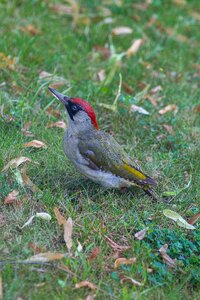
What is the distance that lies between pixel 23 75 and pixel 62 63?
635mm

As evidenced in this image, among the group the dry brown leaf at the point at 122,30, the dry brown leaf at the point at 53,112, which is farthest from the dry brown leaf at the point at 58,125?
the dry brown leaf at the point at 122,30

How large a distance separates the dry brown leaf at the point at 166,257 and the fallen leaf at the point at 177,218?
321mm

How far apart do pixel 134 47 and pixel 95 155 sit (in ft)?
9.56

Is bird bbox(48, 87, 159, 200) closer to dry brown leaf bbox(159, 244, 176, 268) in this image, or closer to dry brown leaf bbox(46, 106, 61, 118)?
dry brown leaf bbox(159, 244, 176, 268)

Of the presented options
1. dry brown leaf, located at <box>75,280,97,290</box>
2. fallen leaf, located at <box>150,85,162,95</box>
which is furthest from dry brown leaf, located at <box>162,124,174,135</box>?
dry brown leaf, located at <box>75,280,97,290</box>

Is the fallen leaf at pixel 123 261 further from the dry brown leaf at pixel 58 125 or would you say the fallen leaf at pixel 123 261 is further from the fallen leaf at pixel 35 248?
the dry brown leaf at pixel 58 125

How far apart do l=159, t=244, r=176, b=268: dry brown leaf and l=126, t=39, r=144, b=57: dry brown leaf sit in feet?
11.6

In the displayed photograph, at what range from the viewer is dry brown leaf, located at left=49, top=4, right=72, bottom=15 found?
28.2ft

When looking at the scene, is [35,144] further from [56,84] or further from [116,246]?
[116,246]

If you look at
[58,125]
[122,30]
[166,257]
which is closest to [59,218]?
[166,257]

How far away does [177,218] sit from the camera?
17.1ft

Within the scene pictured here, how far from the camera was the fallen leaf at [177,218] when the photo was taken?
17.0 feet

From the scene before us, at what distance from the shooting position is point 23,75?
694 centimetres

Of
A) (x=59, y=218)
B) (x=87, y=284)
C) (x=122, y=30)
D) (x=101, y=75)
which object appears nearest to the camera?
(x=87, y=284)
